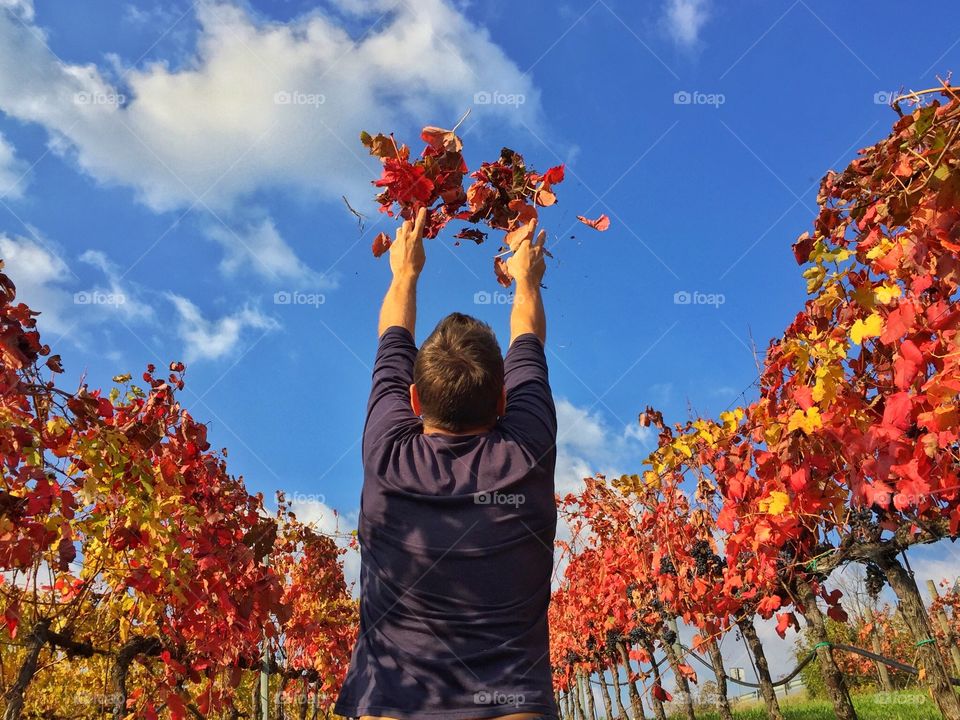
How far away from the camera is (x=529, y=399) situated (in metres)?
1.61

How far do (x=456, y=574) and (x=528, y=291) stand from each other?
0.87 meters

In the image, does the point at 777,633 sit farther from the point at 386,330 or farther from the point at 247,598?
the point at 386,330

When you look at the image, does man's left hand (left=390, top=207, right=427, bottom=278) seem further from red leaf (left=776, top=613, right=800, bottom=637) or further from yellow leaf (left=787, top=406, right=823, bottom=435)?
red leaf (left=776, top=613, right=800, bottom=637)

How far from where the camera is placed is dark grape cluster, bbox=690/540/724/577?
969 centimetres

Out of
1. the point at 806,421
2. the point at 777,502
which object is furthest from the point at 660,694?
the point at 806,421

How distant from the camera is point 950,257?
7.96ft

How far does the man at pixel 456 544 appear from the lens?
1.33 m

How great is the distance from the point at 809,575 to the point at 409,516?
7.89m

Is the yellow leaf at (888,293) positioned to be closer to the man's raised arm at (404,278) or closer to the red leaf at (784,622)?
the man's raised arm at (404,278)

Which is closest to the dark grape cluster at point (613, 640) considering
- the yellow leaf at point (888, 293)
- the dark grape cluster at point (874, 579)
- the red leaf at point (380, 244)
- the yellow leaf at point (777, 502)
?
the dark grape cluster at point (874, 579)

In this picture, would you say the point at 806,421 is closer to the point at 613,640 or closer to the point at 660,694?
the point at 660,694

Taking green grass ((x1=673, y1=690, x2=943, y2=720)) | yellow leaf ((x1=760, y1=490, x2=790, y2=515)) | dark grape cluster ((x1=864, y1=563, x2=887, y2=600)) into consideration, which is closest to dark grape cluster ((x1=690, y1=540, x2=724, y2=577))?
dark grape cluster ((x1=864, y1=563, x2=887, y2=600))
